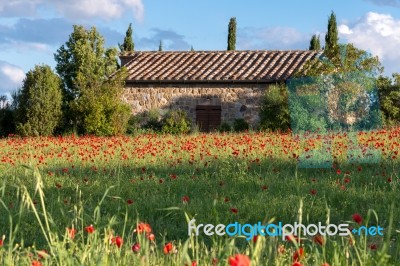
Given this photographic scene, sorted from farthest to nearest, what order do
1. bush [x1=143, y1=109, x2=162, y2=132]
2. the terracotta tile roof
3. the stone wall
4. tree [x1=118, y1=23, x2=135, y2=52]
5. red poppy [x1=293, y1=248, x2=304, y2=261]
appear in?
tree [x1=118, y1=23, x2=135, y2=52] < the terracotta tile roof < the stone wall < bush [x1=143, y1=109, x2=162, y2=132] < red poppy [x1=293, y1=248, x2=304, y2=261]

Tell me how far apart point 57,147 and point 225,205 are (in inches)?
394

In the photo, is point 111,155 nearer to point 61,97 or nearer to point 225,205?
point 225,205

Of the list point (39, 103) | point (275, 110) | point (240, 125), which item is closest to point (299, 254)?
point (275, 110)

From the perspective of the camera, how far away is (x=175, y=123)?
85.4 feet

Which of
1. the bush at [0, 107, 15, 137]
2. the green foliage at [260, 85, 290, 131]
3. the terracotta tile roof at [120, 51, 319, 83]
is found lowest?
the bush at [0, 107, 15, 137]

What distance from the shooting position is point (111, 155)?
1330 centimetres

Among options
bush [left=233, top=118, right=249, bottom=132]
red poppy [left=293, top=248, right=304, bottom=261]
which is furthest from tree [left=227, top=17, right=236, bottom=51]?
red poppy [left=293, top=248, right=304, bottom=261]

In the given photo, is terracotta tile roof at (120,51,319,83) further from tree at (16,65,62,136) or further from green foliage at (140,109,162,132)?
tree at (16,65,62,136)

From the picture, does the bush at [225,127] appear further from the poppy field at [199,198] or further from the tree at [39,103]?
the poppy field at [199,198]

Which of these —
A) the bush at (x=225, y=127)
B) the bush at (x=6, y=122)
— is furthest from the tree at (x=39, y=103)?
the bush at (x=225, y=127)

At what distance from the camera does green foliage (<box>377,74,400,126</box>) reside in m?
27.2

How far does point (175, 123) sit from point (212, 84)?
2626mm

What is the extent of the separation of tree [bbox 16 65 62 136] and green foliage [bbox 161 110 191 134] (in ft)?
14.0

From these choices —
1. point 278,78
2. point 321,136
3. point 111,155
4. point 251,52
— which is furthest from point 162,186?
point 251,52
